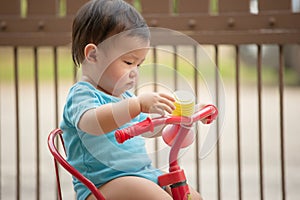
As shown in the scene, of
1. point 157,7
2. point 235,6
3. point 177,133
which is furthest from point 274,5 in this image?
point 177,133

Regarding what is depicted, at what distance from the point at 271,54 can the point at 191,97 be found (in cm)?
1607

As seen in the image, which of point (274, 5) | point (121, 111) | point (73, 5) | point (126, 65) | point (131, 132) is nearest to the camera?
point (131, 132)

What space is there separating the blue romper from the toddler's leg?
3cm

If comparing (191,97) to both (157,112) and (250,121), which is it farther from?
(250,121)

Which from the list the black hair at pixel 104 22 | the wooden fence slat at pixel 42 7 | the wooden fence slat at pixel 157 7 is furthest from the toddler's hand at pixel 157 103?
the wooden fence slat at pixel 42 7

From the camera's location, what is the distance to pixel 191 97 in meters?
1.68

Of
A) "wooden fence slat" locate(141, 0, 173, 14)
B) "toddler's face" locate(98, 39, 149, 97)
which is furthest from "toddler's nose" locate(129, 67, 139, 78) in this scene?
"wooden fence slat" locate(141, 0, 173, 14)

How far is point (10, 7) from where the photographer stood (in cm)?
323

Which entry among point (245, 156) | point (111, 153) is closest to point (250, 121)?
point (245, 156)

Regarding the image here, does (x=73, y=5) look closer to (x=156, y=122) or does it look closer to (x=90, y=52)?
(x=90, y=52)

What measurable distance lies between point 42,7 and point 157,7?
21.0 inches

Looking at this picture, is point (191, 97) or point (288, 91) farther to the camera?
point (288, 91)

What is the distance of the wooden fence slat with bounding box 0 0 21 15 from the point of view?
3.23 metres

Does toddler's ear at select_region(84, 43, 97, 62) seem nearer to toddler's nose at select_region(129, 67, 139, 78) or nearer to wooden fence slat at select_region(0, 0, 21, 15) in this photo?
toddler's nose at select_region(129, 67, 139, 78)
